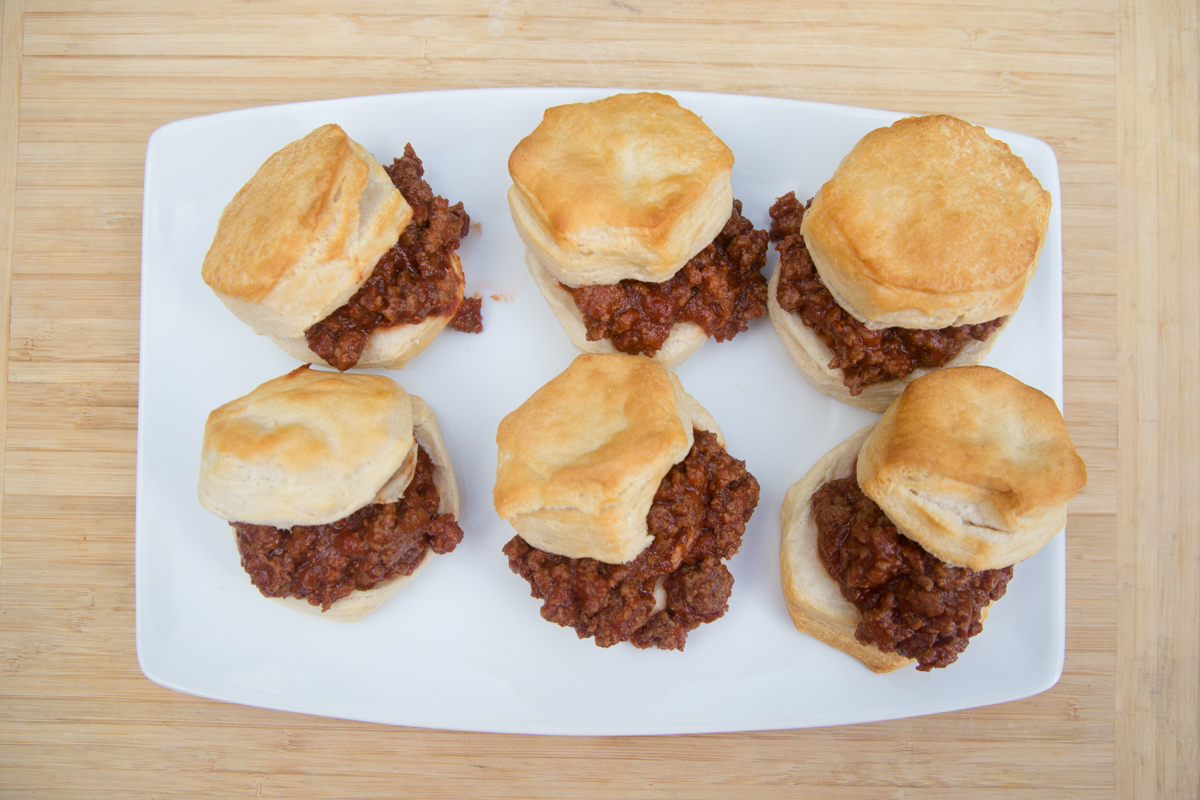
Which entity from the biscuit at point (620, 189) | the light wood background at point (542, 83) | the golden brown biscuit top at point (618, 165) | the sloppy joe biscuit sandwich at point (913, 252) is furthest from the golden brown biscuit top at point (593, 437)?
the light wood background at point (542, 83)

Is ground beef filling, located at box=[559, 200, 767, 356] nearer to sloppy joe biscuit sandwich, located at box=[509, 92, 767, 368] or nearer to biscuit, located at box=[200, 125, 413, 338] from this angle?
sloppy joe biscuit sandwich, located at box=[509, 92, 767, 368]

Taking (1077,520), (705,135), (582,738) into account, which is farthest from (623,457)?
(1077,520)

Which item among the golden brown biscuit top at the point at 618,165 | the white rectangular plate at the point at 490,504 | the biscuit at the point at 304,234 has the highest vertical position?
the golden brown biscuit top at the point at 618,165

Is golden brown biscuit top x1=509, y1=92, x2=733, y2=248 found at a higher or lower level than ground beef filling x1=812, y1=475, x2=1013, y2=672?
higher

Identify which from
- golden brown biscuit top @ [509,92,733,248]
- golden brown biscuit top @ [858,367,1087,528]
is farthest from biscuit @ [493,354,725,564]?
golden brown biscuit top @ [858,367,1087,528]

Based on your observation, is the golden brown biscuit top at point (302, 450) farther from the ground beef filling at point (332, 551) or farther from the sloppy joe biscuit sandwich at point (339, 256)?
the sloppy joe biscuit sandwich at point (339, 256)

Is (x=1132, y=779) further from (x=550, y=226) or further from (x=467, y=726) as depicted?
(x=550, y=226)

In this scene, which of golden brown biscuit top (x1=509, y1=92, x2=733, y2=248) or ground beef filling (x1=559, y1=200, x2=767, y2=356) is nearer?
golden brown biscuit top (x1=509, y1=92, x2=733, y2=248)
